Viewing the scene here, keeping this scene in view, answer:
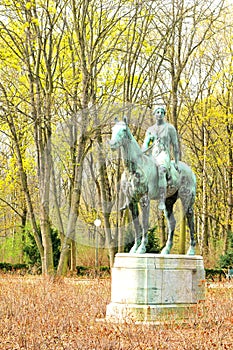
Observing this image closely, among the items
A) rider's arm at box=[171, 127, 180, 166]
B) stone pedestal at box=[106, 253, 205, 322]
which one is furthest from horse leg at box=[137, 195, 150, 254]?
rider's arm at box=[171, 127, 180, 166]

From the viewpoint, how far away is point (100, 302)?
40.4ft

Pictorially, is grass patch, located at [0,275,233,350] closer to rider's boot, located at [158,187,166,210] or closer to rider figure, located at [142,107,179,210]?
rider's boot, located at [158,187,166,210]

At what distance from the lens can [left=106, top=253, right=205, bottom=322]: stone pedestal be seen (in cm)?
1030

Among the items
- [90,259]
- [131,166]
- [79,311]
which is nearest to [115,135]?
[131,166]

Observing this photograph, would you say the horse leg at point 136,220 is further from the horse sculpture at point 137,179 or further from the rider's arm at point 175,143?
the rider's arm at point 175,143

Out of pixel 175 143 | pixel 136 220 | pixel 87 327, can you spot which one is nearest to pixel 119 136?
pixel 175 143

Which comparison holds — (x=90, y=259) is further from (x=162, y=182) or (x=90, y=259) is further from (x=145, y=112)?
(x=162, y=182)

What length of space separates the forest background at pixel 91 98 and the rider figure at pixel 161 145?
1.43m

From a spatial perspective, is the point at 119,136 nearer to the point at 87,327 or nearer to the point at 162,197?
the point at 162,197

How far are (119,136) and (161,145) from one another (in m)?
1.38

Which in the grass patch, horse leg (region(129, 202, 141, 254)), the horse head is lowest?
the grass patch

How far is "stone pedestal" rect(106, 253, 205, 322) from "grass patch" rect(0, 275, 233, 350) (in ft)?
1.32

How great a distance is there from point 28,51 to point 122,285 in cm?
1115

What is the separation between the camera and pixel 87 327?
9008 mm
